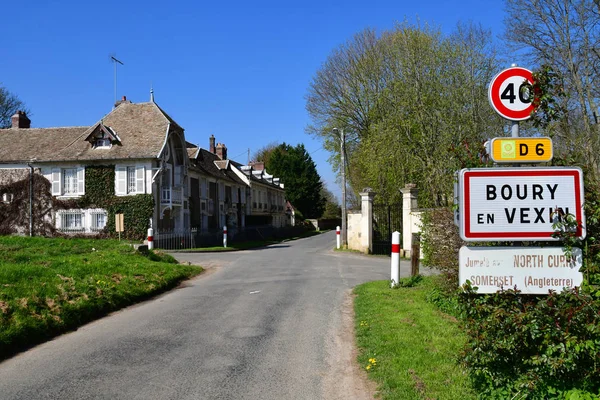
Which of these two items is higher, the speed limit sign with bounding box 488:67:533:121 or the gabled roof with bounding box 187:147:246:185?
the gabled roof with bounding box 187:147:246:185

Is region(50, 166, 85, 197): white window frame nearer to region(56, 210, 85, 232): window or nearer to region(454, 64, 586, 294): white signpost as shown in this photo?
region(56, 210, 85, 232): window

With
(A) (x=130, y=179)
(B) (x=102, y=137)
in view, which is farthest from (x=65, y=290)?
(B) (x=102, y=137)

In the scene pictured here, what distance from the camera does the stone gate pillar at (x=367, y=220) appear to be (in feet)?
84.4

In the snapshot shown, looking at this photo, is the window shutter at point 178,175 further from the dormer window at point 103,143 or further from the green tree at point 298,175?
the green tree at point 298,175

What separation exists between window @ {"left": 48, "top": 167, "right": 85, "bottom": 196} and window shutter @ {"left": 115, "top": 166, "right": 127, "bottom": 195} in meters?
2.87

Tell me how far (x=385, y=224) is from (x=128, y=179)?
16882 mm

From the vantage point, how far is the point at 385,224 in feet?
85.7

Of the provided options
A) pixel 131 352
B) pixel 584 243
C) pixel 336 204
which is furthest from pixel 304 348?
pixel 336 204

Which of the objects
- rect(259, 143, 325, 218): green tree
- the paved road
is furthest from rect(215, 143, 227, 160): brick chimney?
the paved road

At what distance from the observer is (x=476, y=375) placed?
4.64 m

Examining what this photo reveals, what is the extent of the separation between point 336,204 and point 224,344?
8675 centimetres

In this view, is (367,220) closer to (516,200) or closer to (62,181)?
(62,181)

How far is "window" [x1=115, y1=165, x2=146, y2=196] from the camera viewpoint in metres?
32.7

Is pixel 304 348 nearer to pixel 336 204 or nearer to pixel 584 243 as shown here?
pixel 584 243
